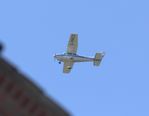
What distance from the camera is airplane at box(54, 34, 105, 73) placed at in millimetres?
121938

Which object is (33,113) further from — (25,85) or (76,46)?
(76,46)

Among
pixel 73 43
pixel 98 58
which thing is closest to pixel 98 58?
pixel 98 58

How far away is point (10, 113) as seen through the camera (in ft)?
121

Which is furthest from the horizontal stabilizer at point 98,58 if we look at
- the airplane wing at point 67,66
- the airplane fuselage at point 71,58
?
the airplane wing at point 67,66

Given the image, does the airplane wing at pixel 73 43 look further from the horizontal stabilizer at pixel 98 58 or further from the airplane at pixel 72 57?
the horizontal stabilizer at pixel 98 58

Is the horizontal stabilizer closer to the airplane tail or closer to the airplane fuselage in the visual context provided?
the airplane tail

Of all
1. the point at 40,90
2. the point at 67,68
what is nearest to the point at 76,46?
the point at 67,68

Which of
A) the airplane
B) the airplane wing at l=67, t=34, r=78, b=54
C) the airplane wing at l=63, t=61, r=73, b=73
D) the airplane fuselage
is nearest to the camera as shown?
the airplane fuselage

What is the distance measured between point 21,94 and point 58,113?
2.43m

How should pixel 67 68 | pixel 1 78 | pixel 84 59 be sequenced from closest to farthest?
1. pixel 1 78
2. pixel 84 59
3. pixel 67 68

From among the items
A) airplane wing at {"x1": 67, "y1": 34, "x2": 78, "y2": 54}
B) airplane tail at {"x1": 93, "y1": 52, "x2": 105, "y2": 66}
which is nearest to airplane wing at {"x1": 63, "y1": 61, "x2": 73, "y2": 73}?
airplane wing at {"x1": 67, "y1": 34, "x2": 78, "y2": 54}

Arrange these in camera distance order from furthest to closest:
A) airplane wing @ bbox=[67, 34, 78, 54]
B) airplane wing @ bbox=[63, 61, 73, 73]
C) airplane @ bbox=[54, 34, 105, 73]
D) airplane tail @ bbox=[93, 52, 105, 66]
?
airplane tail @ bbox=[93, 52, 105, 66], airplane wing @ bbox=[63, 61, 73, 73], airplane wing @ bbox=[67, 34, 78, 54], airplane @ bbox=[54, 34, 105, 73]

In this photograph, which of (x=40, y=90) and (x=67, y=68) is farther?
(x=67, y=68)

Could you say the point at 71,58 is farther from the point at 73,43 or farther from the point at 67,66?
the point at 67,66
